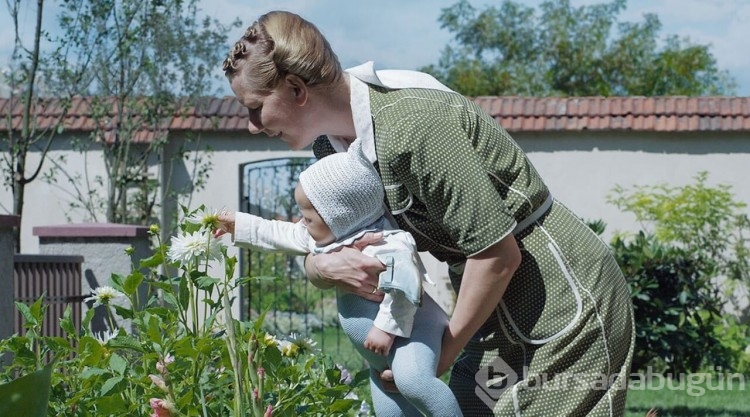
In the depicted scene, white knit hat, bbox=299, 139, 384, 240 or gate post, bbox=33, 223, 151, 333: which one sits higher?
white knit hat, bbox=299, 139, 384, 240

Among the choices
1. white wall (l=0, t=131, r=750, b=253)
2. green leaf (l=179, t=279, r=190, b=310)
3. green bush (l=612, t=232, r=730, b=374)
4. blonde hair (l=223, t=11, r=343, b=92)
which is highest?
white wall (l=0, t=131, r=750, b=253)

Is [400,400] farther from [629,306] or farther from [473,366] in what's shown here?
[629,306]

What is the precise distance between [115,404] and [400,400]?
0.47 m

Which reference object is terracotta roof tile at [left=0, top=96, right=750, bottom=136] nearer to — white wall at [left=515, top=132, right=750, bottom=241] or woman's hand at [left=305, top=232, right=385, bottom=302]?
white wall at [left=515, top=132, right=750, bottom=241]

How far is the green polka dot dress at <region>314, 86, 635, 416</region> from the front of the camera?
179cm

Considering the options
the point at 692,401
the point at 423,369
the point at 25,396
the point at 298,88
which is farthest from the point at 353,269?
the point at 692,401

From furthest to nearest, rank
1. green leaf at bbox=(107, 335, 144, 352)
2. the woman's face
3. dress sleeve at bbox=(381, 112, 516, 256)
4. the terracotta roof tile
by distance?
the terracotta roof tile → green leaf at bbox=(107, 335, 144, 352) → the woman's face → dress sleeve at bbox=(381, 112, 516, 256)

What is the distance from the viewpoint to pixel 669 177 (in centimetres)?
1259

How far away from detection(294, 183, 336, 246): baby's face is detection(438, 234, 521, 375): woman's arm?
0.26m

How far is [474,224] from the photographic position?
174 centimetres

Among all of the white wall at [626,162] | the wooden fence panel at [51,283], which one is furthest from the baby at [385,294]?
the white wall at [626,162]

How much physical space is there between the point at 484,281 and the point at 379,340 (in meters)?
0.19

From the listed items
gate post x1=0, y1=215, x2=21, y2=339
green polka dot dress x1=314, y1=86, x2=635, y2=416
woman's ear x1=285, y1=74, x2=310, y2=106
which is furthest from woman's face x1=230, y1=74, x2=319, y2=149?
gate post x1=0, y1=215, x2=21, y2=339

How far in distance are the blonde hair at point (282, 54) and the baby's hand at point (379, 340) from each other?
0.41m
